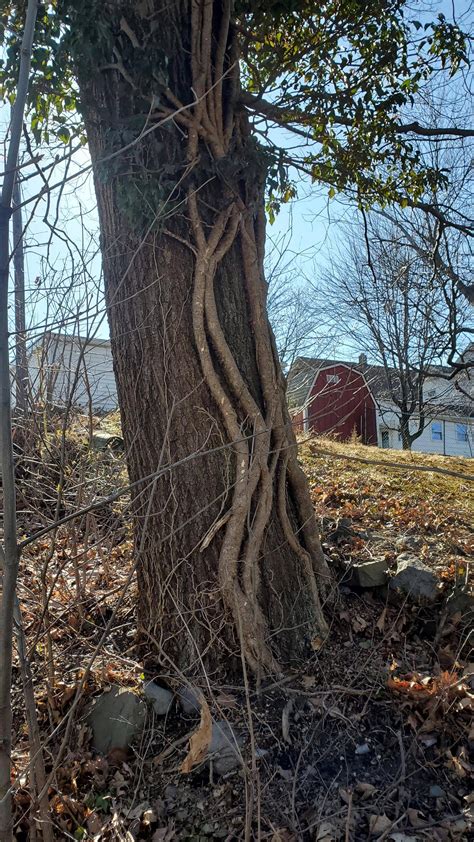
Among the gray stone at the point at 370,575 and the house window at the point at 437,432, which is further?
the house window at the point at 437,432

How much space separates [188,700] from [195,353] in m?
1.81

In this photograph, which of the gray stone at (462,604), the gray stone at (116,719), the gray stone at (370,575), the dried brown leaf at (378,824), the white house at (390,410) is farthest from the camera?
the white house at (390,410)

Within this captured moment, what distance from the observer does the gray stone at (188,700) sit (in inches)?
110

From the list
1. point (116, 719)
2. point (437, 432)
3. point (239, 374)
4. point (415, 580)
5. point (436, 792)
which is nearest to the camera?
point (436, 792)

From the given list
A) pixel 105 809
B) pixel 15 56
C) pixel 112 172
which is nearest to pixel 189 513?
pixel 105 809

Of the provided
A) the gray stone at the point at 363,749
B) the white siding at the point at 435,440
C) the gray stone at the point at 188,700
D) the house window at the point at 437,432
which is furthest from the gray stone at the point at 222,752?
the house window at the point at 437,432

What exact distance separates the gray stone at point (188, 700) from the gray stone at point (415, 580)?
1400mm

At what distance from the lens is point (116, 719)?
9.09 ft

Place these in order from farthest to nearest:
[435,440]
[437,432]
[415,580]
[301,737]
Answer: [435,440] → [437,432] → [415,580] → [301,737]

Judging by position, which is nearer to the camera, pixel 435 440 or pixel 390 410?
pixel 390 410

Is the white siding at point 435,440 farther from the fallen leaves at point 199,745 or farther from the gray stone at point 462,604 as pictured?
the fallen leaves at point 199,745

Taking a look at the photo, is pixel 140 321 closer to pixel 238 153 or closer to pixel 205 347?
pixel 205 347

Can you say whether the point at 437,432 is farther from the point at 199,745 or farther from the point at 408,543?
the point at 199,745

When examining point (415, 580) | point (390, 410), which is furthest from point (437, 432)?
point (415, 580)
